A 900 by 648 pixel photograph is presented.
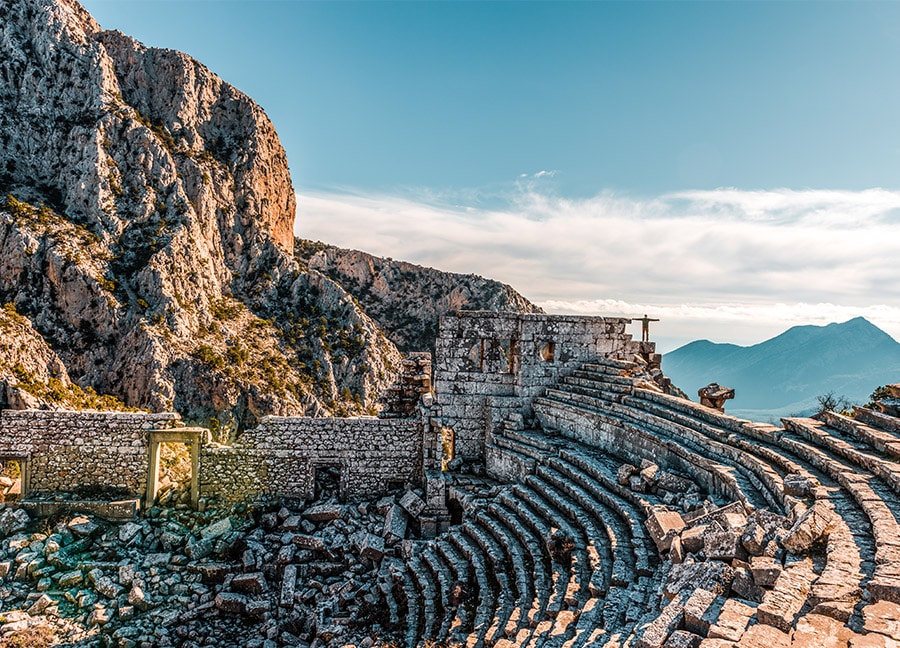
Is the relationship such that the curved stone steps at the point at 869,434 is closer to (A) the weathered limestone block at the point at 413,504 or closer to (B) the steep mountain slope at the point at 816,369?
(A) the weathered limestone block at the point at 413,504

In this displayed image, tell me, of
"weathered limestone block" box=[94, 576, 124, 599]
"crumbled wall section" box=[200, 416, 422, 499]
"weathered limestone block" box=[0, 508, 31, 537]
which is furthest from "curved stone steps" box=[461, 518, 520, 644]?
"weathered limestone block" box=[0, 508, 31, 537]

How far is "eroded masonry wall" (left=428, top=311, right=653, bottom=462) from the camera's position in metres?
16.0

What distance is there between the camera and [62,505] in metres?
13.3

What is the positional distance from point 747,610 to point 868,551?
6.59 feet

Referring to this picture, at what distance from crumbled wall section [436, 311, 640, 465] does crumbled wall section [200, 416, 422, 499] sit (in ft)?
5.30

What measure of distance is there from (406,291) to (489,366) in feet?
183

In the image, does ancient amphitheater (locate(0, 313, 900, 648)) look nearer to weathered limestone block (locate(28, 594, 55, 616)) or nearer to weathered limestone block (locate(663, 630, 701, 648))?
weathered limestone block (locate(663, 630, 701, 648))

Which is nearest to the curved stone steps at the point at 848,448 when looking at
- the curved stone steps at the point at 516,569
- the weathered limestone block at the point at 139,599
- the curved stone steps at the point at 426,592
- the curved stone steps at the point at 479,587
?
the curved stone steps at the point at 516,569

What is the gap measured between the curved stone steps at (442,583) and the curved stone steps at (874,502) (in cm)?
579

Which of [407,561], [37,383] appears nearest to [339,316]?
[37,383]

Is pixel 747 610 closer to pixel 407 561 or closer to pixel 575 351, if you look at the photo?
pixel 407 561

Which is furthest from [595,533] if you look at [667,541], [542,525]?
[667,541]

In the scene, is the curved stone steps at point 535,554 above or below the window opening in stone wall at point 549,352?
below

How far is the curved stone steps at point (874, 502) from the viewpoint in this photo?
16.8 feet
